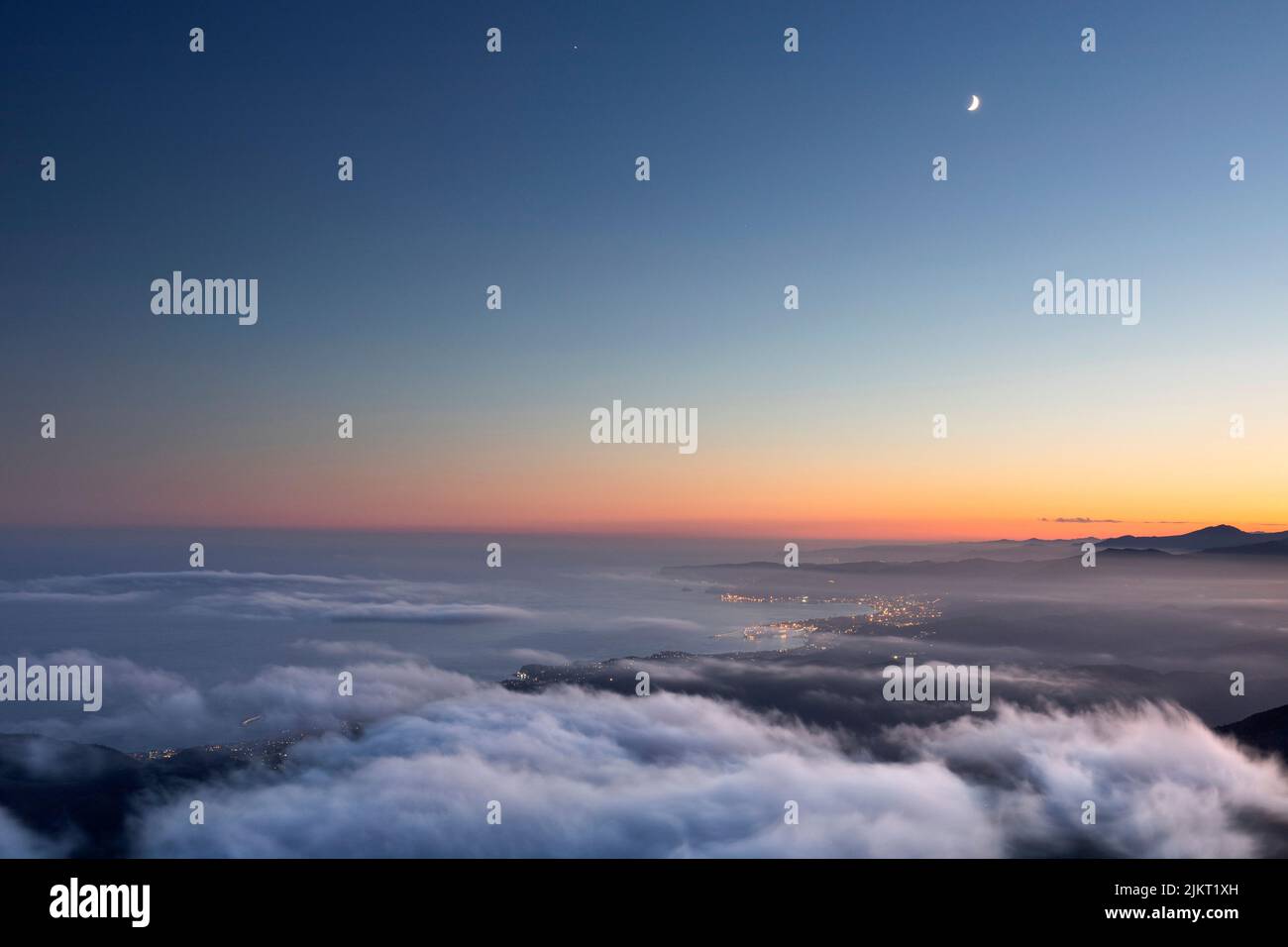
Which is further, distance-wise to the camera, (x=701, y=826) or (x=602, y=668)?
(x=602, y=668)

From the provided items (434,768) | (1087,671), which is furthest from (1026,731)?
(434,768)

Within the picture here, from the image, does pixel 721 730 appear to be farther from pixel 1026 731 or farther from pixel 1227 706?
pixel 1227 706

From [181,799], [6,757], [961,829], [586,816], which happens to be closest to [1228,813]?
[961,829]

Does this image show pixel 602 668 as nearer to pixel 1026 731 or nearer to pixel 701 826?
pixel 701 826

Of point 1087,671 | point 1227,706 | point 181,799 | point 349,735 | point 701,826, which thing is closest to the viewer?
point 701,826
